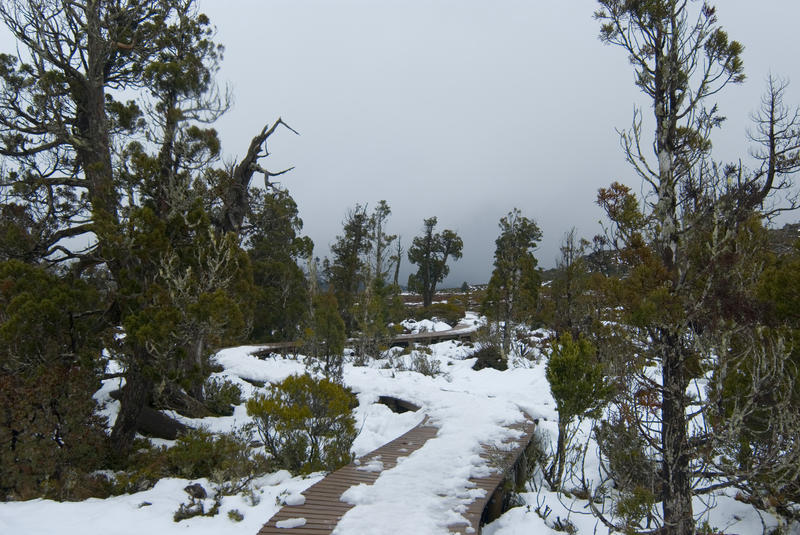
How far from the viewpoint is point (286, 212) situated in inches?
1022

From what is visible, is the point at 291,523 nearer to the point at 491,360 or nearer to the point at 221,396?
the point at 221,396

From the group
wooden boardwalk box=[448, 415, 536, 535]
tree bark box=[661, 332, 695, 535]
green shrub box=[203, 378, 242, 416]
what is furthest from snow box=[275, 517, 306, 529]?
green shrub box=[203, 378, 242, 416]

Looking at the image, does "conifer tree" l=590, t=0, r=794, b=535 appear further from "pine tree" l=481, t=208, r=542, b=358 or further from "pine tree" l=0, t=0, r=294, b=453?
"pine tree" l=481, t=208, r=542, b=358

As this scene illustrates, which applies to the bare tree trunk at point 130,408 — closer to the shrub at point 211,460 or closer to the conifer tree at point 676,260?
the shrub at point 211,460

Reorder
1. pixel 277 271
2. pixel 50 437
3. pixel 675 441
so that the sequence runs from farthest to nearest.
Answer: pixel 277 271
pixel 50 437
pixel 675 441

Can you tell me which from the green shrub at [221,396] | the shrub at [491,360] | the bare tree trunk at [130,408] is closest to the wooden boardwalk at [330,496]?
the bare tree trunk at [130,408]

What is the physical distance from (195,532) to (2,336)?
4.79 metres

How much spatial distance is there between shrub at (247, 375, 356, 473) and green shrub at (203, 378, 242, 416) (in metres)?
4.54

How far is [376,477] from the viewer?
5652 millimetres

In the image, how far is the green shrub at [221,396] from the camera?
11086mm

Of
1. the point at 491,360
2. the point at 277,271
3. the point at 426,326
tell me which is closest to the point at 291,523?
the point at 491,360

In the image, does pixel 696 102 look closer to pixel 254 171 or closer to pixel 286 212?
pixel 254 171

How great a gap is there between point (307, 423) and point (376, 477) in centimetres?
191

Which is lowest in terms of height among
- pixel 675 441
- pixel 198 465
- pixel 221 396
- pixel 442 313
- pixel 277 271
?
pixel 198 465
